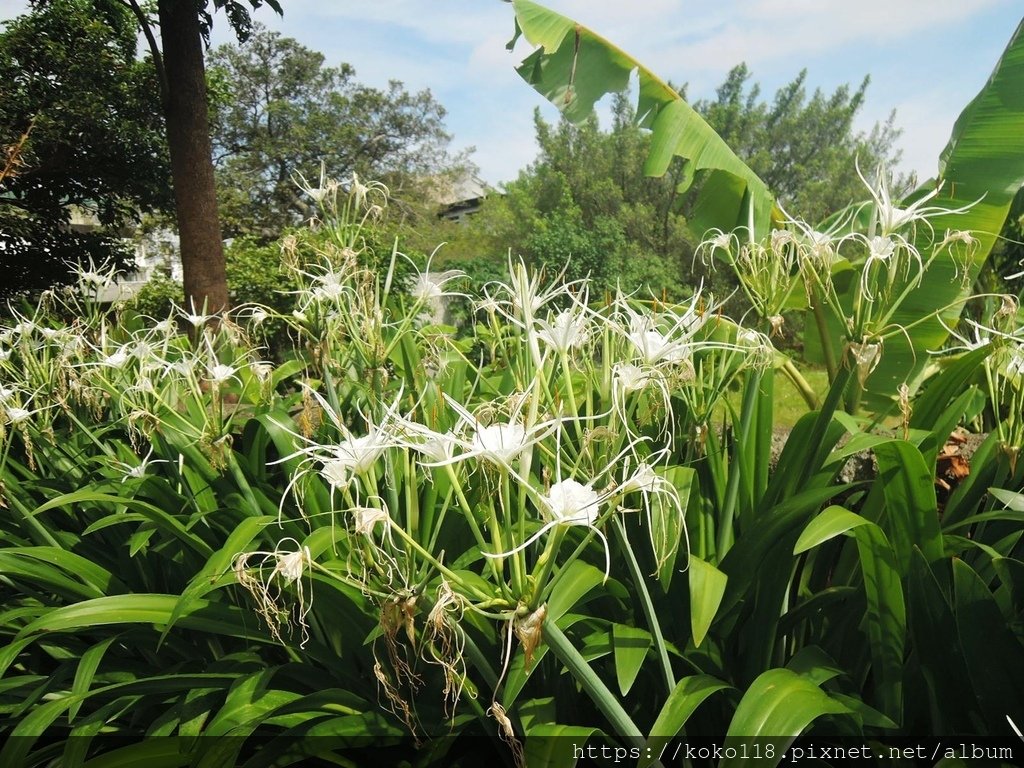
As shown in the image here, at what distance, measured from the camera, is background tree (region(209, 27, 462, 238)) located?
26828 mm

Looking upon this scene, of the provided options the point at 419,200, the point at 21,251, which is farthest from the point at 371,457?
the point at 419,200

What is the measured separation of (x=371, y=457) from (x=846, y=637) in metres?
1.29

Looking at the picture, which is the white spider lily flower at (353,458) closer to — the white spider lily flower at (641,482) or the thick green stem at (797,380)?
the white spider lily flower at (641,482)

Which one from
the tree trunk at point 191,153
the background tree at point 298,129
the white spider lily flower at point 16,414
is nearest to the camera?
the white spider lily flower at point 16,414

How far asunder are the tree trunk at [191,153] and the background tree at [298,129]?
20823 mm

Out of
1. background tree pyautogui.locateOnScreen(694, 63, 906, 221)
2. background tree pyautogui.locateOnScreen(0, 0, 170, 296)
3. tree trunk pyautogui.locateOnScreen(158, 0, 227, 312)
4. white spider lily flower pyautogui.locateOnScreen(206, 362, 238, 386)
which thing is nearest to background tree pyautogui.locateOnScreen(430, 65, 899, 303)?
background tree pyautogui.locateOnScreen(694, 63, 906, 221)

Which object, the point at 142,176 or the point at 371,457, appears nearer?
the point at 371,457

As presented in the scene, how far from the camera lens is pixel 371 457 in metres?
1.15

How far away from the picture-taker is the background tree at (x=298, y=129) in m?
26.8

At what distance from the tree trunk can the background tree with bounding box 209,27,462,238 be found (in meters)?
20.8

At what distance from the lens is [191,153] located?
18.6 ft

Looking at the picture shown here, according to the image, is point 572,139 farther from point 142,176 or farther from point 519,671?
point 519,671

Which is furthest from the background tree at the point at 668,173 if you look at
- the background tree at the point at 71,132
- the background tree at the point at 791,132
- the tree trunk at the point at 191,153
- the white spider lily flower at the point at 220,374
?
the white spider lily flower at the point at 220,374

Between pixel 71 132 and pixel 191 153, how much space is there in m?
4.85
